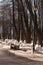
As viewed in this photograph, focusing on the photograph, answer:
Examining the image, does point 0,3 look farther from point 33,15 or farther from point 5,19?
point 33,15

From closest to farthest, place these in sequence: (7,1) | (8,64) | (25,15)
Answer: (8,64) → (25,15) → (7,1)

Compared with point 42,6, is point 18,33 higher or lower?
lower

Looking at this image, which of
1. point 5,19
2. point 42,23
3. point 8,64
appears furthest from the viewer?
point 5,19

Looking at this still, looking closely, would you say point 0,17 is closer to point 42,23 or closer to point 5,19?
point 5,19

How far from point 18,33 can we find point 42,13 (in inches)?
536

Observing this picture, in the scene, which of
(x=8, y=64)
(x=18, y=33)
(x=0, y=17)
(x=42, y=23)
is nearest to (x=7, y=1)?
(x=18, y=33)

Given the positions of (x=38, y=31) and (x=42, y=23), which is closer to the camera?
(x=38, y=31)

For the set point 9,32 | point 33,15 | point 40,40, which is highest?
point 33,15

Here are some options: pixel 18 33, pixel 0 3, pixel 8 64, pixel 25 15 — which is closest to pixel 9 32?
pixel 0 3

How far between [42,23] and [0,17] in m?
29.8

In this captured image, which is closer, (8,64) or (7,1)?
(8,64)

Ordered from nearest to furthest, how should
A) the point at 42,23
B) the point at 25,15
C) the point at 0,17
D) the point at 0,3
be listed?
the point at 42,23 → the point at 25,15 → the point at 0,3 → the point at 0,17

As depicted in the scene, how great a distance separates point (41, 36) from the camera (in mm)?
22953

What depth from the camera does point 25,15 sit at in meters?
30.8
